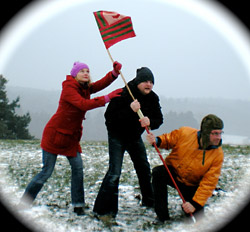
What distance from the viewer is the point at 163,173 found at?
381 cm

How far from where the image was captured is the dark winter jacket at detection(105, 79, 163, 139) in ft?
12.6

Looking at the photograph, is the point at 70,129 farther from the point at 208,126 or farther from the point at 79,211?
the point at 208,126

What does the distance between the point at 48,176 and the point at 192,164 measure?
6.68ft

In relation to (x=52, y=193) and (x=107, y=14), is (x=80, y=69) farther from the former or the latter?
(x=52, y=193)

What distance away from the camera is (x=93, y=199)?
182 inches

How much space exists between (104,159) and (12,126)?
24544 mm

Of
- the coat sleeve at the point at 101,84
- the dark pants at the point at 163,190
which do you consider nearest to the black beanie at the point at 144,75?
the coat sleeve at the point at 101,84

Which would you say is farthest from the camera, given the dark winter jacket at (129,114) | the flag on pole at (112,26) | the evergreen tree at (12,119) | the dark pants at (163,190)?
the evergreen tree at (12,119)

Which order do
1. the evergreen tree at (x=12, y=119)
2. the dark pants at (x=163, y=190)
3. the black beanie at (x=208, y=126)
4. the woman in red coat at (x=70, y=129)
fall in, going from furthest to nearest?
the evergreen tree at (x=12, y=119)
the dark pants at (x=163, y=190)
the woman in red coat at (x=70, y=129)
the black beanie at (x=208, y=126)

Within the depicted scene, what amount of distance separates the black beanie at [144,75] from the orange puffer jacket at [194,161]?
0.82m

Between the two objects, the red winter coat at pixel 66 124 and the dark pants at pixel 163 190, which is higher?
the red winter coat at pixel 66 124

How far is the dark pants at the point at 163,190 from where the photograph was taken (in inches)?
147

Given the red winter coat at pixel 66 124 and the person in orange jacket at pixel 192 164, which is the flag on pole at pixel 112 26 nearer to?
the red winter coat at pixel 66 124

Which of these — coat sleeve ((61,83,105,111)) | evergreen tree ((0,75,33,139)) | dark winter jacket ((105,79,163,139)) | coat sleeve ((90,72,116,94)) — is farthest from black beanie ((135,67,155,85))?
evergreen tree ((0,75,33,139))
